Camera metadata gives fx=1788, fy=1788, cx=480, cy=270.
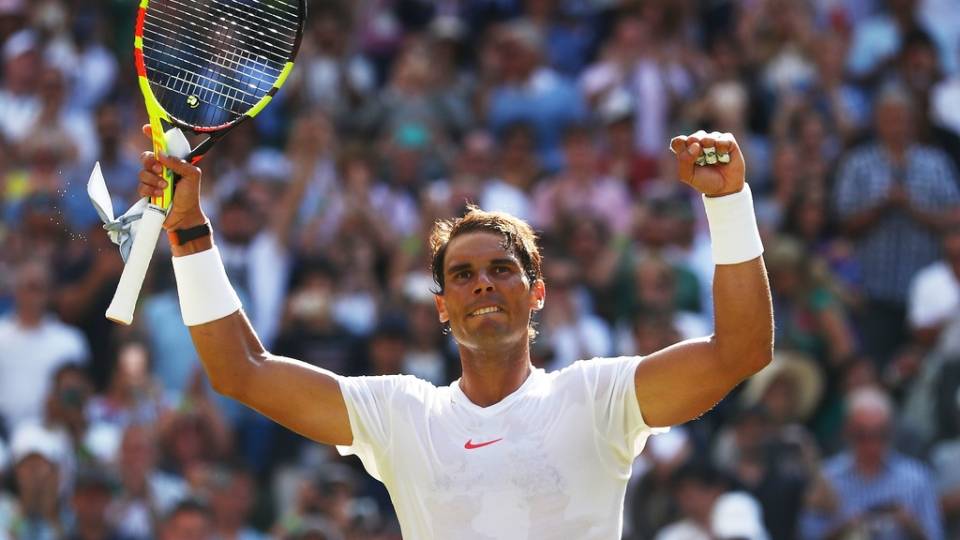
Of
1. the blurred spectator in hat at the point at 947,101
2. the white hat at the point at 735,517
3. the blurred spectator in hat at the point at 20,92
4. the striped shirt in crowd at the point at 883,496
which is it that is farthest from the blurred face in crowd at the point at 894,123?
the blurred spectator in hat at the point at 20,92

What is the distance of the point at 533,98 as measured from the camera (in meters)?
12.8

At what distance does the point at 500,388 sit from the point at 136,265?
3.64 ft

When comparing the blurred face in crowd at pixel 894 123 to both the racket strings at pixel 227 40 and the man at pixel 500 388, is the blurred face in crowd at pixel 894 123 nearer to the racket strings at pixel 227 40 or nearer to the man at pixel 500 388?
the racket strings at pixel 227 40

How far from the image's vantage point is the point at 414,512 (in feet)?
16.7

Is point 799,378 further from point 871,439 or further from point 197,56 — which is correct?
point 197,56

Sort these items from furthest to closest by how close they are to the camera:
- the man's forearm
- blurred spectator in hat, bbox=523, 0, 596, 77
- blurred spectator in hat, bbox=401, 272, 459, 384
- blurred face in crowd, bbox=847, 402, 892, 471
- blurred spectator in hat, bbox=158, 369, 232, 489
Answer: blurred spectator in hat, bbox=523, 0, 596, 77, blurred spectator in hat, bbox=401, 272, 459, 384, blurred spectator in hat, bbox=158, 369, 232, 489, blurred face in crowd, bbox=847, 402, 892, 471, the man's forearm

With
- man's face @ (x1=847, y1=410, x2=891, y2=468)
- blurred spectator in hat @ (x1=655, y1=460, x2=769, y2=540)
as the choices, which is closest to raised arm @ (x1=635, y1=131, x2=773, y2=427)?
blurred spectator in hat @ (x1=655, y1=460, x2=769, y2=540)

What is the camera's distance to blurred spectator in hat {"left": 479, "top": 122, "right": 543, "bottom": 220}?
1184cm

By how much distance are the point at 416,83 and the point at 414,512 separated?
7903 millimetres

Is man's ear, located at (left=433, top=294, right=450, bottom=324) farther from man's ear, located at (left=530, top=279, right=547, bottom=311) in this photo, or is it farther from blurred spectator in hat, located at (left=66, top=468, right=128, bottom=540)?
blurred spectator in hat, located at (left=66, top=468, right=128, bottom=540)

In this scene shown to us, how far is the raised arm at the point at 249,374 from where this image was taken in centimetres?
516

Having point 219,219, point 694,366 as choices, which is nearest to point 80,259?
point 219,219

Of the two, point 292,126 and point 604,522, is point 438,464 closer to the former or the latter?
point 604,522

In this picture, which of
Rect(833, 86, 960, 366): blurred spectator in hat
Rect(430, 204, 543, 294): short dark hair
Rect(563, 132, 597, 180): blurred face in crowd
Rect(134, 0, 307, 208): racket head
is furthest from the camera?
Rect(563, 132, 597, 180): blurred face in crowd
